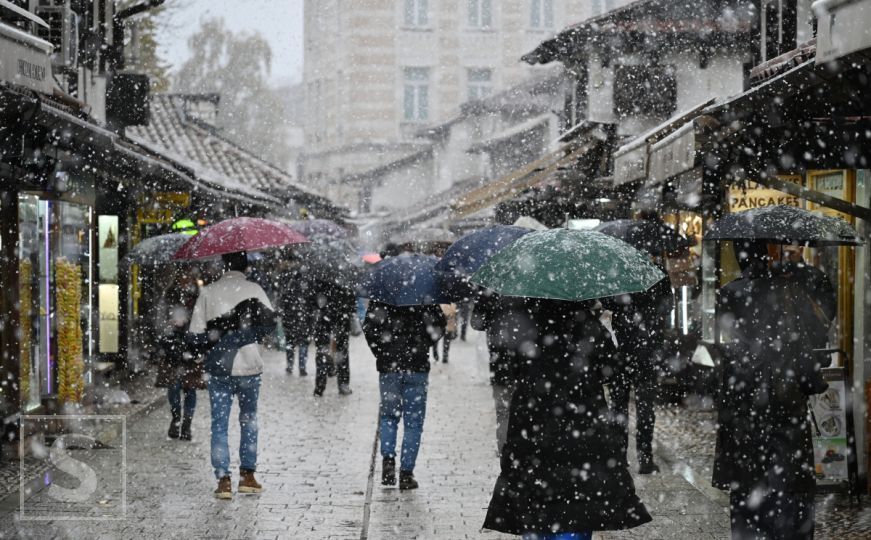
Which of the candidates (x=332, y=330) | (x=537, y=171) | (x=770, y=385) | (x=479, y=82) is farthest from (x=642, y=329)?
(x=479, y=82)

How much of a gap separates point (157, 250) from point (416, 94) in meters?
37.0

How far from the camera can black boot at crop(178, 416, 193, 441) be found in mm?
10633

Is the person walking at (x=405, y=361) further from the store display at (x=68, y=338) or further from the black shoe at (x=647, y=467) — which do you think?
the store display at (x=68, y=338)

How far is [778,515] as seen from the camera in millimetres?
6070

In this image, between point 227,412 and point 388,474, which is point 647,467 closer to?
point 388,474

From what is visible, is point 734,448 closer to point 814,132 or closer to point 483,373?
point 814,132

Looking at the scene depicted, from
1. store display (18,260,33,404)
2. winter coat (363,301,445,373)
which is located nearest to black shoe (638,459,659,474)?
winter coat (363,301,445,373)

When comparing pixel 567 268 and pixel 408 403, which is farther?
→ pixel 408 403

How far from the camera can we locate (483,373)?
15961 mm

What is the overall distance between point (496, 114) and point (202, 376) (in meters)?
27.7

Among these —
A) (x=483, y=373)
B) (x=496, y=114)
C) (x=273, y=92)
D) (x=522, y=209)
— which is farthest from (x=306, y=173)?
(x=483, y=373)

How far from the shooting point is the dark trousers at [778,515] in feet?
19.9

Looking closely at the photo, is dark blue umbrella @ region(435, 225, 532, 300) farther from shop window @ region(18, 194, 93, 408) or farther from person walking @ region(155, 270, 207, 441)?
shop window @ region(18, 194, 93, 408)

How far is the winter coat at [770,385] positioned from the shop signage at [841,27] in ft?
5.09
